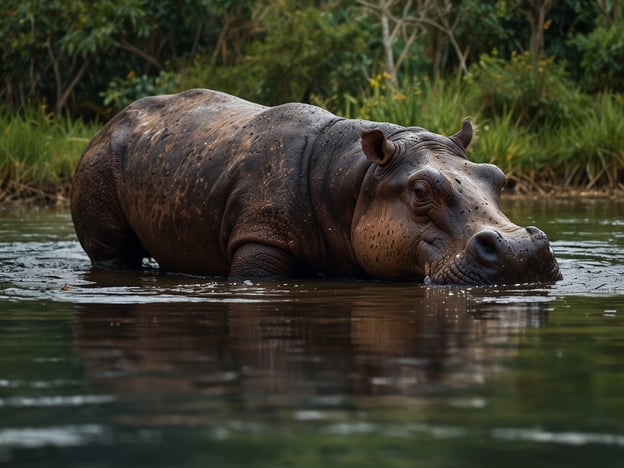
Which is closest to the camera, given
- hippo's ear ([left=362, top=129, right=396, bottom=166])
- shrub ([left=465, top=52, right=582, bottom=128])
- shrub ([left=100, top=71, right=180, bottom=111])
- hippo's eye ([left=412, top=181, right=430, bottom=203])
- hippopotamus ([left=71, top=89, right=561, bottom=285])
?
hippopotamus ([left=71, top=89, right=561, bottom=285])

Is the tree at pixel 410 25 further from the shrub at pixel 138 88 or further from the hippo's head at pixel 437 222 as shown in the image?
the hippo's head at pixel 437 222

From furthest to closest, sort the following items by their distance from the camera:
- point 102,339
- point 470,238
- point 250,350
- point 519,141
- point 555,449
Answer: point 519,141, point 470,238, point 102,339, point 250,350, point 555,449

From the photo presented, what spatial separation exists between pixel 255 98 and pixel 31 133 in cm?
362

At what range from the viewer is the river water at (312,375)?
9.01ft

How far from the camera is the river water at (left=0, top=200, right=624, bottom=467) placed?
2746 millimetres

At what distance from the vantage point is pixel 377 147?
23.0ft

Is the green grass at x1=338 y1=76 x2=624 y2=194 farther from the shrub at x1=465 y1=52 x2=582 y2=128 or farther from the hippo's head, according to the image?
the hippo's head

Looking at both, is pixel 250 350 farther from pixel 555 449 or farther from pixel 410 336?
pixel 555 449

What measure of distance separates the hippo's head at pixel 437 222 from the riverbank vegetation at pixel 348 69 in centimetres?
832

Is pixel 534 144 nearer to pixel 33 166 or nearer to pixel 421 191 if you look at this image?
pixel 33 166

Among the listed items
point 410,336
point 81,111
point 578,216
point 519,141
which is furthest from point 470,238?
point 81,111

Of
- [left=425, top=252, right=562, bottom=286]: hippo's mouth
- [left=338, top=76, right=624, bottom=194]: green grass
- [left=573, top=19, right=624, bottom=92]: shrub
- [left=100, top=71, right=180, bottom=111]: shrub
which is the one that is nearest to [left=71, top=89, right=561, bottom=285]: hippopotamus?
[left=425, top=252, right=562, bottom=286]: hippo's mouth

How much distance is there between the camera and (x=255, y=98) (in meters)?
18.5

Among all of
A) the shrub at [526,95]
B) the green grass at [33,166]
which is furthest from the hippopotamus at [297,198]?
the shrub at [526,95]
